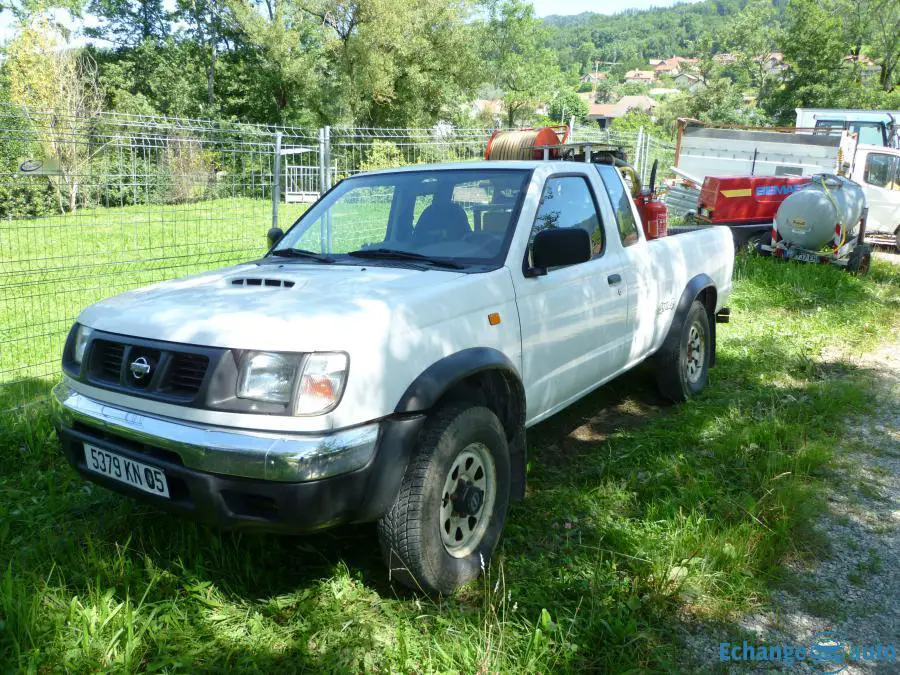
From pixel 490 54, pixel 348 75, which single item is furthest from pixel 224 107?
pixel 490 54

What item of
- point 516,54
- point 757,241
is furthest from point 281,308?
point 516,54

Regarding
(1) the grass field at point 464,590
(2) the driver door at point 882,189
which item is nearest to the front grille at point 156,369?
(1) the grass field at point 464,590

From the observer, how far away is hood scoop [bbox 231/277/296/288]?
10.0 ft

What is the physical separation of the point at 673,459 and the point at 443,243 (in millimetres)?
2016

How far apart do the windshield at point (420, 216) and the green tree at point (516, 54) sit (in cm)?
5171

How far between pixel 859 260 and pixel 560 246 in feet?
30.5

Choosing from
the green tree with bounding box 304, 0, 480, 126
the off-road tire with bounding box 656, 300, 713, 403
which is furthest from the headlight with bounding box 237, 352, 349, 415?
the green tree with bounding box 304, 0, 480, 126

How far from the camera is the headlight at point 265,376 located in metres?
2.41

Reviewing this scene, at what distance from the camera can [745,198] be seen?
1218cm

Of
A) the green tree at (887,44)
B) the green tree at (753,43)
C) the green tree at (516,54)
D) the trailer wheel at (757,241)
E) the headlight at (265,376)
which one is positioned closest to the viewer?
the headlight at (265,376)

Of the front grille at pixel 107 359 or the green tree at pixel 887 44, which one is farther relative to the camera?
the green tree at pixel 887 44

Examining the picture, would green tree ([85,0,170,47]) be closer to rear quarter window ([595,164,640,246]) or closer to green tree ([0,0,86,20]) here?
green tree ([0,0,86,20])

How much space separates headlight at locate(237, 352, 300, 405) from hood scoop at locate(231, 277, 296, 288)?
67cm

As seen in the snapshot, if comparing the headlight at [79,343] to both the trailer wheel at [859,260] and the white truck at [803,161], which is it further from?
the white truck at [803,161]
